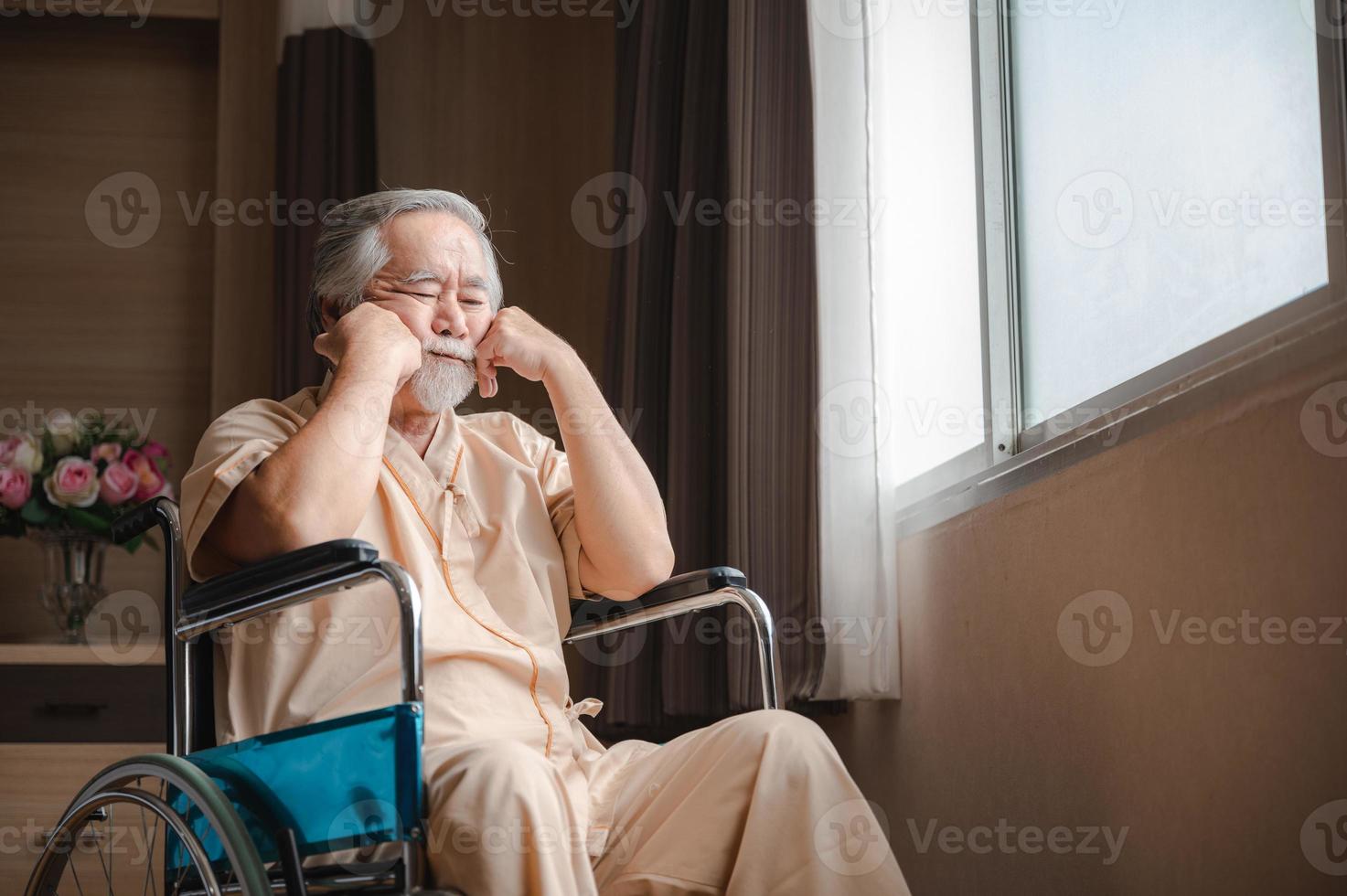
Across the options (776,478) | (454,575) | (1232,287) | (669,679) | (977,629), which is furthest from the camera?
(669,679)

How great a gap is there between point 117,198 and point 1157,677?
3007 millimetres

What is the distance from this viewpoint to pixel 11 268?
3.40 meters

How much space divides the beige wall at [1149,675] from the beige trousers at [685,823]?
36 centimetres

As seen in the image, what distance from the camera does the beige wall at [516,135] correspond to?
3.50m

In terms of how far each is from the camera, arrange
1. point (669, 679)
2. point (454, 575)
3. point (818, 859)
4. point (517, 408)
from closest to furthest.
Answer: point (818, 859)
point (454, 575)
point (669, 679)
point (517, 408)

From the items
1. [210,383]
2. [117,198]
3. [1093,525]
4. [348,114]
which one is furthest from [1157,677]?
[117,198]

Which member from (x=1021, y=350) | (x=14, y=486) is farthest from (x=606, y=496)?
(x=14, y=486)

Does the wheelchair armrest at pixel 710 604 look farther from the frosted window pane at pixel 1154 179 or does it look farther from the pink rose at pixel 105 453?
the pink rose at pixel 105 453

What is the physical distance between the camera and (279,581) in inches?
46.8

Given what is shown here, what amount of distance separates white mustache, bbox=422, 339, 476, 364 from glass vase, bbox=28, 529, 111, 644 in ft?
5.05

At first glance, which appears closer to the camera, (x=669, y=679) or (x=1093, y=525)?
(x=1093, y=525)

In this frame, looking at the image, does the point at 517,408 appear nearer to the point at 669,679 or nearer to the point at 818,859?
the point at 669,679

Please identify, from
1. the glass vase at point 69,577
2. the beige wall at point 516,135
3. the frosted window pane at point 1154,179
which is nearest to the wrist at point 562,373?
the frosted window pane at point 1154,179

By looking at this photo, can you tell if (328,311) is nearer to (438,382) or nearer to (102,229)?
(438,382)
